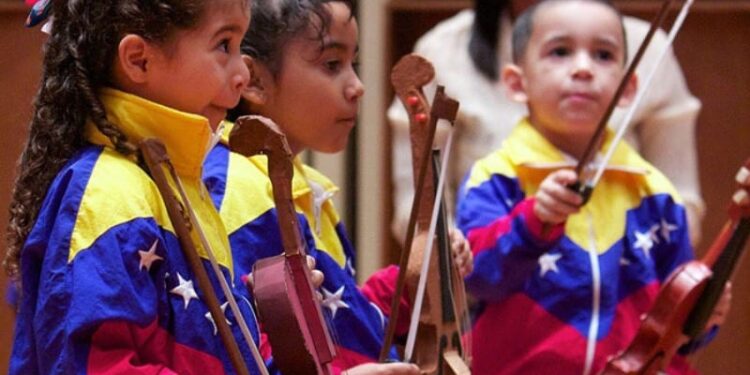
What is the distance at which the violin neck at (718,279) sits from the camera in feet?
5.97

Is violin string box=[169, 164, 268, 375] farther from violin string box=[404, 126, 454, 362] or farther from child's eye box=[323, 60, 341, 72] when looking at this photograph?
child's eye box=[323, 60, 341, 72]

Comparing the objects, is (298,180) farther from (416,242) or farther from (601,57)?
(601,57)

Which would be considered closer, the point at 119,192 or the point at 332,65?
the point at 119,192

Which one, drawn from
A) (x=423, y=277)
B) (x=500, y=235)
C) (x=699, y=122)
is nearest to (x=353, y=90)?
(x=423, y=277)

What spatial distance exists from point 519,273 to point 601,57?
1.13 ft

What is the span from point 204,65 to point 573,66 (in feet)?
2.62

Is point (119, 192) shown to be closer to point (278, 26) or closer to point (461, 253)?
point (278, 26)

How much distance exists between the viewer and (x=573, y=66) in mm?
2012

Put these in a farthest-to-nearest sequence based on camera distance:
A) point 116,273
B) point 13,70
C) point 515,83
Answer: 1. point 13,70
2. point 515,83
3. point 116,273

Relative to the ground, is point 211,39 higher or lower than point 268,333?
higher

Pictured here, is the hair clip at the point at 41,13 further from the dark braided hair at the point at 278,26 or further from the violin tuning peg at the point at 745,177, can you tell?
the violin tuning peg at the point at 745,177

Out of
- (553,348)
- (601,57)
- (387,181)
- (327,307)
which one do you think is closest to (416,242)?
(327,307)

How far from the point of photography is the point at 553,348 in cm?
192

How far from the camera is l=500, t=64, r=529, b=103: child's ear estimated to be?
2.11 m
